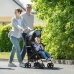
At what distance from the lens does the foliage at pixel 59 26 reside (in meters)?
14.7

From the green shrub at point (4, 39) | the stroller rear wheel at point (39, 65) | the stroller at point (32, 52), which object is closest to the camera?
the stroller rear wheel at point (39, 65)

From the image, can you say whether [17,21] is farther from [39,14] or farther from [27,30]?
[39,14]

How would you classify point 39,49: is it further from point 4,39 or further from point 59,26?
point 4,39

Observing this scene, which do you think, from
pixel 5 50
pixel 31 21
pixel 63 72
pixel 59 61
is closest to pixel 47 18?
pixel 59 61

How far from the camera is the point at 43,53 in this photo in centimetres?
1184

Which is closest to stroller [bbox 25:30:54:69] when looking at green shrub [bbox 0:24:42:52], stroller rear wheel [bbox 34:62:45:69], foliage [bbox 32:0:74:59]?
stroller rear wheel [bbox 34:62:45:69]

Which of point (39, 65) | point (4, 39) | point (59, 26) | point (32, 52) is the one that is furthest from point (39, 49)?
point (4, 39)

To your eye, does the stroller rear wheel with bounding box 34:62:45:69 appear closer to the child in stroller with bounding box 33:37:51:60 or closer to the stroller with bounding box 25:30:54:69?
the stroller with bounding box 25:30:54:69

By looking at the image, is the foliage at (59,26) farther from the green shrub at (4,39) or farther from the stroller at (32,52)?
the green shrub at (4,39)

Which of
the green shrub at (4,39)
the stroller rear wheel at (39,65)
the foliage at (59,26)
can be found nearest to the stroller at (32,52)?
the stroller rear wheel at (39,65)

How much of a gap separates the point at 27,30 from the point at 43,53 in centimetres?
101

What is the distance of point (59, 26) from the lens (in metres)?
15.0

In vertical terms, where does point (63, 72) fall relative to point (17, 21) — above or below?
below

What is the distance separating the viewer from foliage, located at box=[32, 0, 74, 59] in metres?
14.7
